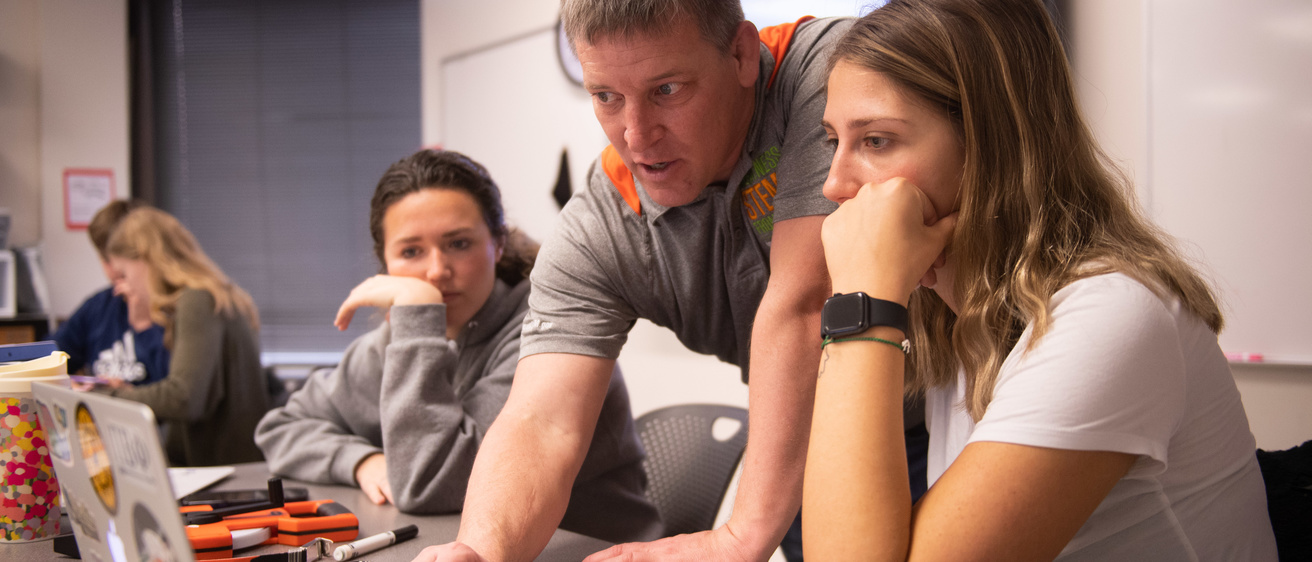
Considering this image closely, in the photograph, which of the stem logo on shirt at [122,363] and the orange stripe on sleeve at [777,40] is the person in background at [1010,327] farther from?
the stem logo on shirt at [122,363]

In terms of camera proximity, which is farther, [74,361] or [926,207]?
[74,361]

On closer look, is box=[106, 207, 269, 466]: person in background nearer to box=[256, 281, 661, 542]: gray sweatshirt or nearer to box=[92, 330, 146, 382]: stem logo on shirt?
box=[92, 330, 146, 382]: stem logo on shirt

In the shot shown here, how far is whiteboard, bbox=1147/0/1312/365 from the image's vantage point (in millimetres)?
1806

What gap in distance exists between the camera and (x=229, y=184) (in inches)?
156

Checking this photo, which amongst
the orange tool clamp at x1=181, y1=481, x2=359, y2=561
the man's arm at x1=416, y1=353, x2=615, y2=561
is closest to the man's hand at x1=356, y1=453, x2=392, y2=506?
the orange tool clamp at x1=181, y1=481, x2=359, y2=561

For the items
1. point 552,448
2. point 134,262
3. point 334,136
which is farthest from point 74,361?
point 552,448

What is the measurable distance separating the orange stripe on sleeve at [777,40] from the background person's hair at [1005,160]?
8.8 inches

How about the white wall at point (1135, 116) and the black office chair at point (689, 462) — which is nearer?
the black office chair at point (689, 462)

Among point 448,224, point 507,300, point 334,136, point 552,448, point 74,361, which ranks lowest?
point 74,361

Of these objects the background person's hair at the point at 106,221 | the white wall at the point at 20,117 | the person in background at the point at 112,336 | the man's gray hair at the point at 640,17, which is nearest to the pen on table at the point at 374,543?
the man's gray hair at the point at 640,17

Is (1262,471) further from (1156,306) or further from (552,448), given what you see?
(552,448)

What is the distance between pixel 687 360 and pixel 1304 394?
1650mm

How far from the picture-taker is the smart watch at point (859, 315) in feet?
2.75

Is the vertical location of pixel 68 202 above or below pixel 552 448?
above
